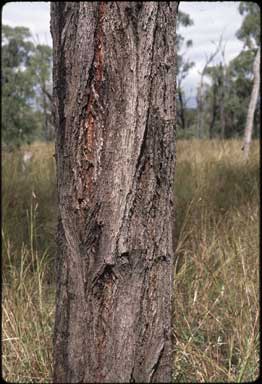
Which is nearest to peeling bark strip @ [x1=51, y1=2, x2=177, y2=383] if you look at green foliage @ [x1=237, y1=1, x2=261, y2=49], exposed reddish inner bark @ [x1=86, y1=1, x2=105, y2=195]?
exposed reddish inner bark @ [x1=86, y1=1, x2=105, y2=195]

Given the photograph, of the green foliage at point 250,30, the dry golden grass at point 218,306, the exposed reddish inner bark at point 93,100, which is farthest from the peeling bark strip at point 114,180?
the green foliage at point 250,30

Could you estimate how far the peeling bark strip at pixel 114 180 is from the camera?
2.79 feet

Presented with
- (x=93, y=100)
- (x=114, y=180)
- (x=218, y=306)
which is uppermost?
(x=93, y=100)

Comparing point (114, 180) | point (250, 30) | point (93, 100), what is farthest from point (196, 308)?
point (250, 30)

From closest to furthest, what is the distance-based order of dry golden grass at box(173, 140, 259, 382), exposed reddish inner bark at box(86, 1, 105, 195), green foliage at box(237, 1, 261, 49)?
exposed reddish inner bark at box(86, 1, 105, 195), dry golden grass at box(173, 140, 259, 382), green foliage at box(237, 1, 261, 49)

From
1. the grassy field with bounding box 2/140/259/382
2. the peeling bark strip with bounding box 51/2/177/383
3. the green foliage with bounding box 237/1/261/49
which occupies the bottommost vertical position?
the grassy field with bounding box 2/140/259/382

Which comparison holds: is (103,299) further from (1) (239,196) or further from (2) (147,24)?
(1) (239,196)

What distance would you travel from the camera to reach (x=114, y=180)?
0.87 meters

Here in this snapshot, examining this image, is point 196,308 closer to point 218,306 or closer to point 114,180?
point 218,306

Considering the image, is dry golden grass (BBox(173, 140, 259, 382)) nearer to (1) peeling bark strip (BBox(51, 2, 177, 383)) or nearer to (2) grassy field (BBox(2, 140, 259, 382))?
(2) grassy field (BBox(2, 140, 259, 382))

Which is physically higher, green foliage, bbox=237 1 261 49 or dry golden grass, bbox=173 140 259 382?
green foliage, bbox=237 1 261 49

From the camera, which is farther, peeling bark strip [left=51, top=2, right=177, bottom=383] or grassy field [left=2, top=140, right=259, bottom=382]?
grassy field [left=2, top=140, right=259, bottom=382]

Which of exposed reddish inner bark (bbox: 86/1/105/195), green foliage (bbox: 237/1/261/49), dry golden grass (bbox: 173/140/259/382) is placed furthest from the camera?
green foliage (bbox: 237/1/261/49)

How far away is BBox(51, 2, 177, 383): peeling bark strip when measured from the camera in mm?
849
